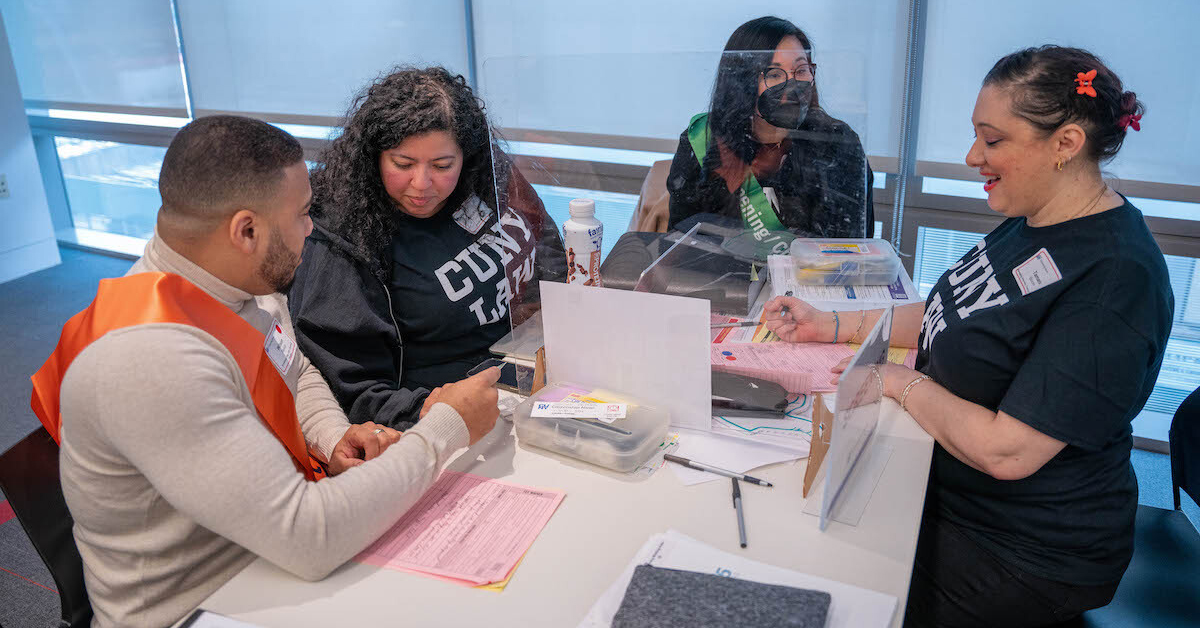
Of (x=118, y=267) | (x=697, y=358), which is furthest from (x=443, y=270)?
(x=118, y=267)

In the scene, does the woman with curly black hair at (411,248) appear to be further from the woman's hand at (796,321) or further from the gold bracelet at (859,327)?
the gold bracelet at (859,327)

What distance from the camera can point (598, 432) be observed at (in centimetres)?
127

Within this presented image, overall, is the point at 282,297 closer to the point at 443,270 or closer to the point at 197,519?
the point at 443,270

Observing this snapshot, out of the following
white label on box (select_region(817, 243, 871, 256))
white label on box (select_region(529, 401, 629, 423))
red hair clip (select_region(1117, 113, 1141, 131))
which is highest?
red hair clip (select_region(1117, 113, 1141, 131))

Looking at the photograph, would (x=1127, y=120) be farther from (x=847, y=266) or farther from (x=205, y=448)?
(x=205, y=448)

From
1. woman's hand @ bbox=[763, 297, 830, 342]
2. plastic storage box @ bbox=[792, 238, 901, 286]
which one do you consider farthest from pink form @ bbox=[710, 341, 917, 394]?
plastic storage box @ bbox=[792, 238, 901, 286]

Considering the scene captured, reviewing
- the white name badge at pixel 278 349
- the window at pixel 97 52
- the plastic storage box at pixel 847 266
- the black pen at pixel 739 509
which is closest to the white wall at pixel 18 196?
the window at pixel 97 52

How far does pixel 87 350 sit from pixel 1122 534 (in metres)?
1.56

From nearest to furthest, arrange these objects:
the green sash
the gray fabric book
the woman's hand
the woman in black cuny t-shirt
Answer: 1. the gray fabric book
2. the woman in black cuny t-shirt
3. the woman's hand
4. the green sash

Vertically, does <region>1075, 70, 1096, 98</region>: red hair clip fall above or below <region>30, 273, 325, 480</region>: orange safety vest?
above

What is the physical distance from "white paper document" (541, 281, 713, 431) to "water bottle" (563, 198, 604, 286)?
193mm

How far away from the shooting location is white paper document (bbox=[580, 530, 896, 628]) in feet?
3.07

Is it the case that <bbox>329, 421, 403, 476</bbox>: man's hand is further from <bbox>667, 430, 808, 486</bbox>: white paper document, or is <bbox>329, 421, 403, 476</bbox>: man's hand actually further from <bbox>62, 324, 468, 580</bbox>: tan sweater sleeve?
<bbox>667, 430, 808, 486</bbox>: white paper document

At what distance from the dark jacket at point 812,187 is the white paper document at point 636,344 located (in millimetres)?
658
